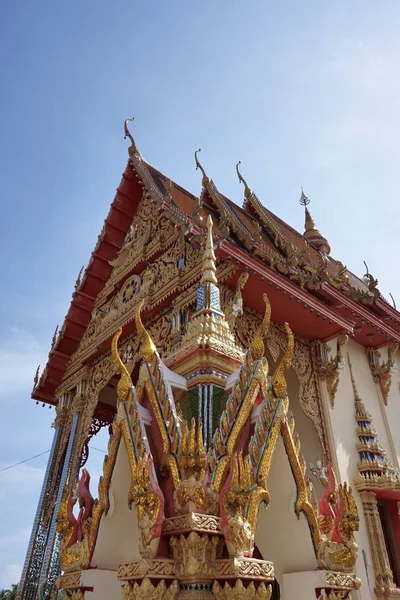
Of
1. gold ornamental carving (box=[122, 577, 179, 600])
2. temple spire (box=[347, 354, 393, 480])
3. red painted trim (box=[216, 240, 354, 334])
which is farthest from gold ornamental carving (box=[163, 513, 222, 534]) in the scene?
temple spire (box=[347, 354, 393, 480])

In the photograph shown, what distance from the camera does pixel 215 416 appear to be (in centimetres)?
211

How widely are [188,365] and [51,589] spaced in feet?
14.4

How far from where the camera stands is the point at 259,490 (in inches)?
69.4

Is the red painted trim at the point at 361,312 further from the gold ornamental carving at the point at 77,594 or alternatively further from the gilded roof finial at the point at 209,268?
the gold ornamental carving at the point at 77,594

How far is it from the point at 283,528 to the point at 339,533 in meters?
0.22

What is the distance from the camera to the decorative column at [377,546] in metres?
4.67

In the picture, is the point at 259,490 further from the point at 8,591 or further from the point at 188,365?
the point at 8,591

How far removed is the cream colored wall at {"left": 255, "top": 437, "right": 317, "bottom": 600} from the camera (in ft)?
6.38

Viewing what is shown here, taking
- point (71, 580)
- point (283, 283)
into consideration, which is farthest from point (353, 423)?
point (71, 580)

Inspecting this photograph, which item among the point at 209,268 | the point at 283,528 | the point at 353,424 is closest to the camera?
the point at 283,528

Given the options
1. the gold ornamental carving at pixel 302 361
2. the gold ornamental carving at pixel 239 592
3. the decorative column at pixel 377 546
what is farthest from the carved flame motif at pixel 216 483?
the decorative column at pixel 377 546

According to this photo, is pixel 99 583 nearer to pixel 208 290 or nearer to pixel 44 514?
pixel 208 290

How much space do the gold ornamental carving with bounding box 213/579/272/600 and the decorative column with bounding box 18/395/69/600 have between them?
504 cm

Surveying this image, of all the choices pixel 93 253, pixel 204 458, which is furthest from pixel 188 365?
pixel 93 253
